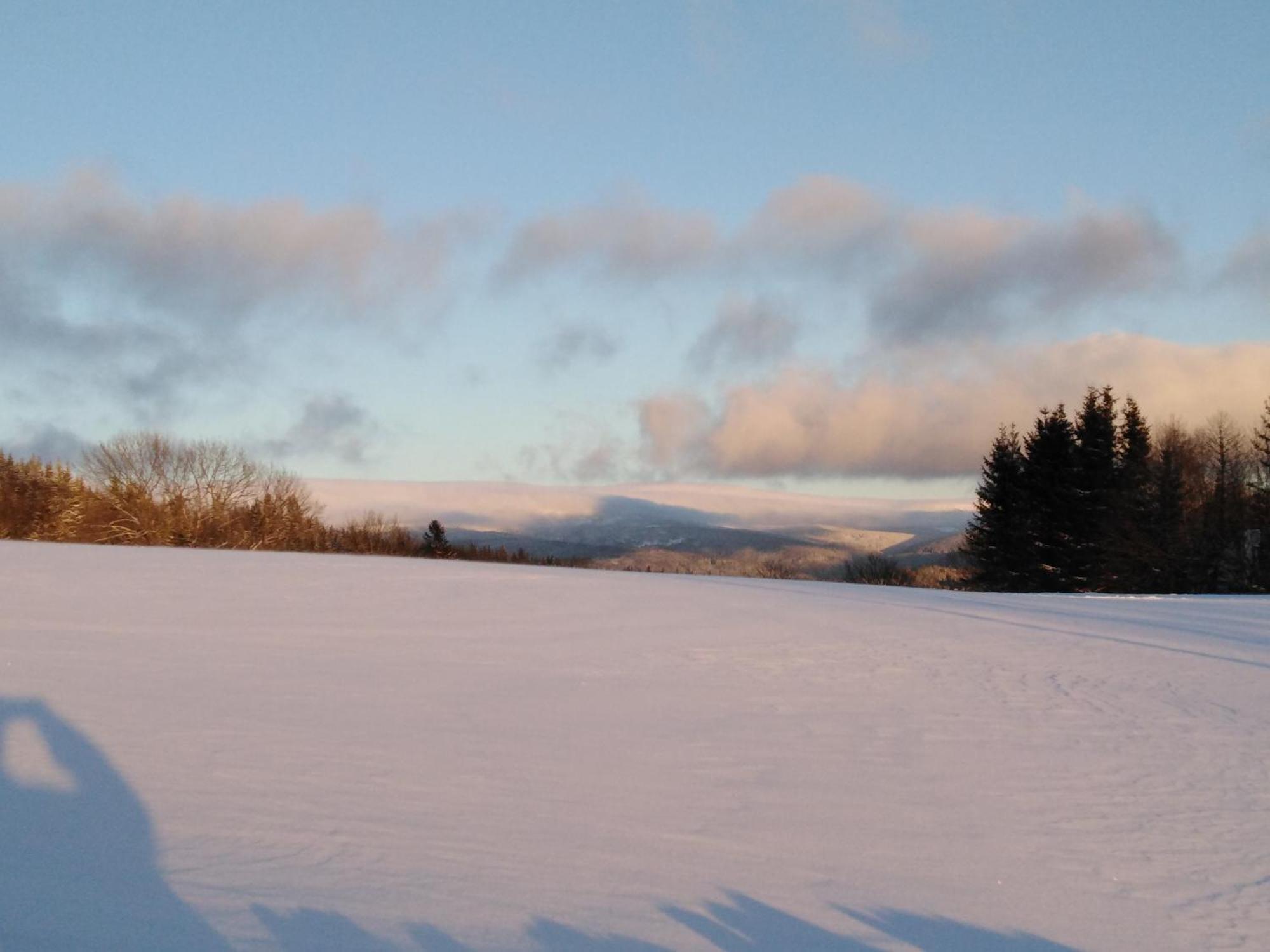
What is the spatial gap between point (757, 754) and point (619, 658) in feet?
11.5

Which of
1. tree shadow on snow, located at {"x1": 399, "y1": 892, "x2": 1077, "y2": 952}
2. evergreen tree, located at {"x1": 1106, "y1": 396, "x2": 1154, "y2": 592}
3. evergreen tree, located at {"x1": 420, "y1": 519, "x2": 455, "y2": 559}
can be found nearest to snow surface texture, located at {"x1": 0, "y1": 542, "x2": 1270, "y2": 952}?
tree shadow on snow, located at {"x1": 399, "y1": 892, "x2": 1077, "y2": 952}

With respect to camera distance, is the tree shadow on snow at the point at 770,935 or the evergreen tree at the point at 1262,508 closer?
the tree shadow on snow at the point at 770,935

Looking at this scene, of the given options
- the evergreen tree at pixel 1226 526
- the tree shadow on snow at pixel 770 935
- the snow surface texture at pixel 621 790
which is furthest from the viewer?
the evergreen tree at pixel 1226 526

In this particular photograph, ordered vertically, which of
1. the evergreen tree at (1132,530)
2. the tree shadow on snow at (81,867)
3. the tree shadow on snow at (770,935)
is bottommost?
the tree shadow on snow at (770,935)

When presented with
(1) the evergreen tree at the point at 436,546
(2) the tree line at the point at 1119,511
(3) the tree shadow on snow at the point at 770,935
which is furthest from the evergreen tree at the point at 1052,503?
(3) the tree shadow on snow at the point at 770,935

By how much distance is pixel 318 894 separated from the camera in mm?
4352

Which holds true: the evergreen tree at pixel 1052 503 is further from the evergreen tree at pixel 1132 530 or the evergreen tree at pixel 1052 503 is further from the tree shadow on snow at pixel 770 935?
the tree shadow on snow at pixel 770 935

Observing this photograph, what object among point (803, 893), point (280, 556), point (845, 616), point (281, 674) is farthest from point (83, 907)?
point (280, 556)

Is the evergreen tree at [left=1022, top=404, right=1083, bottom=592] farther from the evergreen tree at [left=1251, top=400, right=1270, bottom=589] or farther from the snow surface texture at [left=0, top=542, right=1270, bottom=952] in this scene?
the snow surface texture at [left=0, top=542, right=1270, bottom=952]

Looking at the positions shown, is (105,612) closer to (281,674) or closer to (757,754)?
(281,674)

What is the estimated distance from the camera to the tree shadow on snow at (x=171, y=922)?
3.90 meters

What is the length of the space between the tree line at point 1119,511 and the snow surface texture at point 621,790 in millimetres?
33316

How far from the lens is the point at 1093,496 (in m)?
44.9

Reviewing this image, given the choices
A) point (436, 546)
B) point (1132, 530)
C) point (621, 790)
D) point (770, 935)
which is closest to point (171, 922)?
point (770, 935)
